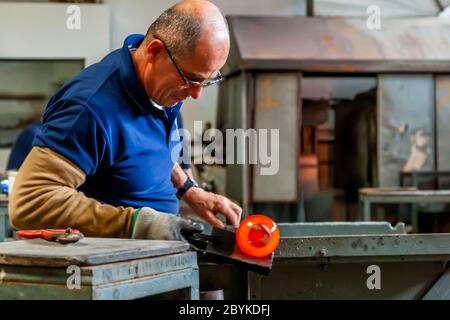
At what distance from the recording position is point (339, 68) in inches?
190

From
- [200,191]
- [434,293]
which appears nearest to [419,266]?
[434,293]

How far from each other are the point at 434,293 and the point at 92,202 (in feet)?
2.92

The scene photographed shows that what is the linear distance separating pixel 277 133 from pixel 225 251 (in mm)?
3661

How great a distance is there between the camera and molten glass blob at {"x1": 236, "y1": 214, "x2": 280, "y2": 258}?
117 centimetres

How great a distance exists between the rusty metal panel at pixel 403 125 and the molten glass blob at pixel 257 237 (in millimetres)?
3959

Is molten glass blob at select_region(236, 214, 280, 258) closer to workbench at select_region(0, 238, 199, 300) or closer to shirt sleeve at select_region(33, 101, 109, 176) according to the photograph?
workbench at select_region(0, 238, 199, 300)

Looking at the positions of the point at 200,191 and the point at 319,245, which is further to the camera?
the point at 200,191

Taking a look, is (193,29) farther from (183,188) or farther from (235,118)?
(235,118)

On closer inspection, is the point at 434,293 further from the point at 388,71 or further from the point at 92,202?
the point at 388,71

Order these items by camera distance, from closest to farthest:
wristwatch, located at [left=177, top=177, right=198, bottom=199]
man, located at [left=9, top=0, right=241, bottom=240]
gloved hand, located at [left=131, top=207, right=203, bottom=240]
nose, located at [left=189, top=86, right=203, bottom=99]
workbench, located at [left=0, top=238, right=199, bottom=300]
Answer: workbench, located at [left=0, top=238, right=199, bottom=300] < gloved hand, located at [left=131, top=207, right=203, bottom=240] < man, located at [left=9, top=0, right=241, bottom=240] < nose, located at [left=189, top=86, right=203, bottom=99] < wristwatch, located at [left=177, top=177, right=198, bottom=199]

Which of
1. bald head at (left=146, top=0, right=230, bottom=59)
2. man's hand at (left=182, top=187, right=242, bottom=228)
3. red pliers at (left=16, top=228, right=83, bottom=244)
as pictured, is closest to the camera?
red pliers at (left=16, top=228, right=83, bottom=244)

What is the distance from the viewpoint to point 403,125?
5008 mm

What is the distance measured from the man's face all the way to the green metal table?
1.39 ft

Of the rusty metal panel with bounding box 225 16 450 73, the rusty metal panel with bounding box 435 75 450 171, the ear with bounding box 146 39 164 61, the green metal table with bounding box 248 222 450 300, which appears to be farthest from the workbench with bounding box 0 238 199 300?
the rusty metal panel with bounding box 435 75 450 171
